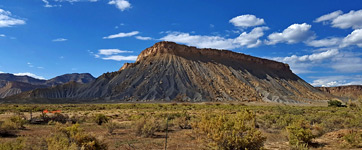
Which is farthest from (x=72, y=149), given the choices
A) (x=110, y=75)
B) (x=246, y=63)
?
(x=246, y=63)

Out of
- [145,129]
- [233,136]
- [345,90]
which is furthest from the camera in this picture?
[345,90]

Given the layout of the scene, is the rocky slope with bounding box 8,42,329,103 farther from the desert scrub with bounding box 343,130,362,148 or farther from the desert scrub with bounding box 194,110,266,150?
the desert scrub with bounding box 194,110,266,150

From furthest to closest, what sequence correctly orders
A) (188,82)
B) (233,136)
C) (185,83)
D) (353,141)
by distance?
(188,82) → (185,83) → (353,141) → (233,136)

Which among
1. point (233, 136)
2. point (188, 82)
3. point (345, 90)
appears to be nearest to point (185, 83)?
point (188, 82)

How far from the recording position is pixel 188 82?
84.6 metres

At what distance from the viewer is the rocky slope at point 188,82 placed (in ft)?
261

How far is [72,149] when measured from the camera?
7.35 m

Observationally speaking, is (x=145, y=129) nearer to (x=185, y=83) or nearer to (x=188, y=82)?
(x=185, y=83)

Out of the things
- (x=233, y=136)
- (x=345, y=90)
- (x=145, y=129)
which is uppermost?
(x=345, y=90)

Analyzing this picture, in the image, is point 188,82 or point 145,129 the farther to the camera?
point 188,82

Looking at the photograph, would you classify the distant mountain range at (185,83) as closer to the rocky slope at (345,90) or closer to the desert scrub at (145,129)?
the rocky slope at (345,90)

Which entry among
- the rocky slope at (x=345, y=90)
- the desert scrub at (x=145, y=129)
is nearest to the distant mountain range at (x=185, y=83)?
the rocky slope at (x=345, y=90)

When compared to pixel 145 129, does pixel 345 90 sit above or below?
above

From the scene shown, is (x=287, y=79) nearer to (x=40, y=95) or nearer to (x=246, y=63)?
(x=246, y=63)
